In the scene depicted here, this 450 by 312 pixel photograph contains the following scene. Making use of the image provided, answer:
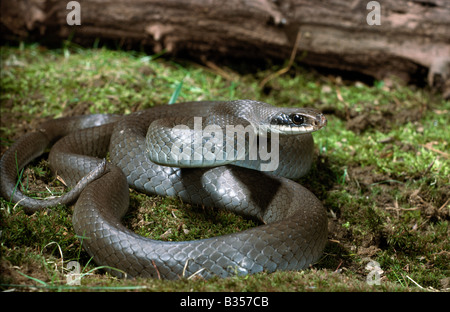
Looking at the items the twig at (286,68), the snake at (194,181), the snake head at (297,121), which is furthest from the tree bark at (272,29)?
the snake head at (297,121)

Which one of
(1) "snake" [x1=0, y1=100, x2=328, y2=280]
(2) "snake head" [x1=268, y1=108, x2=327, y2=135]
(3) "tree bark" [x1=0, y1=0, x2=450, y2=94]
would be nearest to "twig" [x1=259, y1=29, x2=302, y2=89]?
(3) "tree bark" [x1=0, y1=0, x2=450, y2=94]

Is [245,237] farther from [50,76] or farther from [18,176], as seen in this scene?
[50,76]

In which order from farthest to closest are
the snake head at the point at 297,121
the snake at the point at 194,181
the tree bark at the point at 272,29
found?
1. the tree bark at the point at 272,29
2. the snake head at the point at 297,121
3. the snake at the point at 194,181

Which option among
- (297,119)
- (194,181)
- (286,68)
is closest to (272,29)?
(286,68)

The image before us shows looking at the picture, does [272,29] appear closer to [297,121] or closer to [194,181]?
[297,121]

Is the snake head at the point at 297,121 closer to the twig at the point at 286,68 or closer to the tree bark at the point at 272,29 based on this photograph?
the twig at the point at 286,68

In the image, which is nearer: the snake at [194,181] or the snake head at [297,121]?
the snake at [194,181]

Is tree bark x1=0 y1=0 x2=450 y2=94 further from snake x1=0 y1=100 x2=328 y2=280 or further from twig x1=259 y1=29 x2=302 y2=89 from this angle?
snake x1=0 y1=100 x2=328 y2=280
